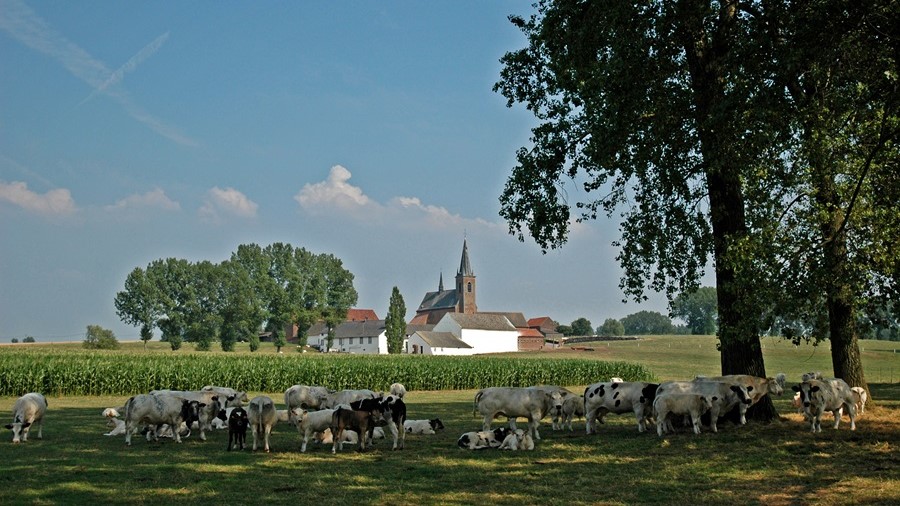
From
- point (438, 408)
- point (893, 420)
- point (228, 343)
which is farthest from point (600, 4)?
point (228, 343)

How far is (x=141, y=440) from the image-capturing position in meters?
20.1

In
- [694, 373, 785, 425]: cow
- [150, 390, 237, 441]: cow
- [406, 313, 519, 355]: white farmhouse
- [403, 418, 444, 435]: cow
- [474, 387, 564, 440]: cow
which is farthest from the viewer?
[406, 313, 519, 355]: white farmhouse

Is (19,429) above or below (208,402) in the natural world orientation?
below

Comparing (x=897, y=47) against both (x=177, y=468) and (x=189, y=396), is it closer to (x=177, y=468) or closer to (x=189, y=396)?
(x=177, y=468)

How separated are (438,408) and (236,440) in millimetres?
16601

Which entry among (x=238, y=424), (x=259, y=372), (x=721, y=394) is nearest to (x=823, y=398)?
(x=721, y=394)

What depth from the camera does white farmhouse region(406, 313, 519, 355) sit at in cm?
13550

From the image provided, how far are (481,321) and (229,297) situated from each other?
48.9 meters

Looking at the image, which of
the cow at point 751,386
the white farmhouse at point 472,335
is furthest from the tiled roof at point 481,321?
the cow at point 751,386

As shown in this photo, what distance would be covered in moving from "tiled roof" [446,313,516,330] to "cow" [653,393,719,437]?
127 meters

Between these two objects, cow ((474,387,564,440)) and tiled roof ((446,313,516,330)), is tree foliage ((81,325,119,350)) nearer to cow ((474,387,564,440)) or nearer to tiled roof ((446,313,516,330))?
tiled roof ((446,313,516,330))

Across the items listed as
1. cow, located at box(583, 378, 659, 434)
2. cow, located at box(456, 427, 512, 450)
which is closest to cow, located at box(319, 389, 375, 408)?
cow, located at box(456, 427, 512, 450)

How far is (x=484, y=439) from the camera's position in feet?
58.5

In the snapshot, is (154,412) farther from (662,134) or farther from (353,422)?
(662,134)
